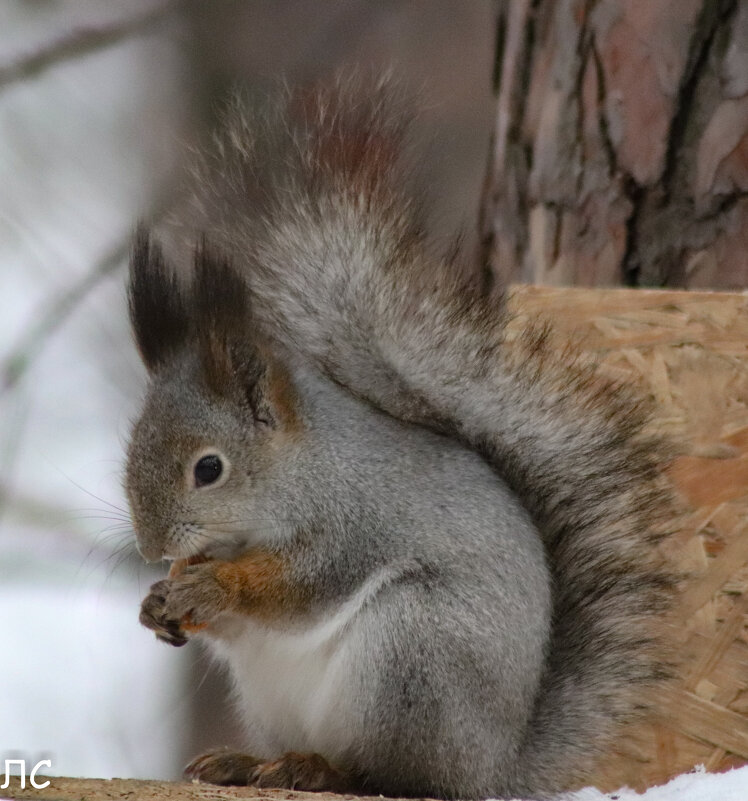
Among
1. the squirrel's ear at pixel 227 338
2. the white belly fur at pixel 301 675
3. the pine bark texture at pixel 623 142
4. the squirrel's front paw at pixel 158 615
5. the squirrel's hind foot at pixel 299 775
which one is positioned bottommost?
the squirrel's hind foot at pixel 299 775

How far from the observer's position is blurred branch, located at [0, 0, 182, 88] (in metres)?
1.89

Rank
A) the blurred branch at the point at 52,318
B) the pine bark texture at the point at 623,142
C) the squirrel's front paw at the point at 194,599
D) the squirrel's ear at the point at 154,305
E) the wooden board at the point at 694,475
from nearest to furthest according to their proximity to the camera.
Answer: the squirrel's front paw at the point at 194,599 < the squirrel's ear at the point at 154,305 < the wooden board at the point at 694,475 < the blurred branch at the point at 52,318 < the pine bark texture at the point at 623,142

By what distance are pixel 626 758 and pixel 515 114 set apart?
1336 millimetres

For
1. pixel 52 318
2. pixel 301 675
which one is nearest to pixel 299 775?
pixel 301 675

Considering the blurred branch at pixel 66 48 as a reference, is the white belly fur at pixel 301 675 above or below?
below

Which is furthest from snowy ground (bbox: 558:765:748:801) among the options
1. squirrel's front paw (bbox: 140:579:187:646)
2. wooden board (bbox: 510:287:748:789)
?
squirrel's front paw (bbox: 140:579:187:646)

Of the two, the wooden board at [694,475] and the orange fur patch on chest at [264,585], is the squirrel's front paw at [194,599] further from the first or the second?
the wooden board at [694,475]

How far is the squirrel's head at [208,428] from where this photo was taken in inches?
56.8

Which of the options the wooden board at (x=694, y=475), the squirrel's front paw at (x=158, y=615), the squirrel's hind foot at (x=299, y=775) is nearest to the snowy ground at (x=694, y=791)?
the wooden board at (x=694, y=475)

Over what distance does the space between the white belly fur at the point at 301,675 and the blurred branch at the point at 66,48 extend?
1.05m

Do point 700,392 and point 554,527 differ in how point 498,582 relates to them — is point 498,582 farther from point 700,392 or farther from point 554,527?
point 700,392

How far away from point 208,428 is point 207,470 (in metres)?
0.06

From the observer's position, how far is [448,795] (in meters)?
1.38

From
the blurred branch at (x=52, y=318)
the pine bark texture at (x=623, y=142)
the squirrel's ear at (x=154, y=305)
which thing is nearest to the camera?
the squirrel's ear at (x=154, y=305)
